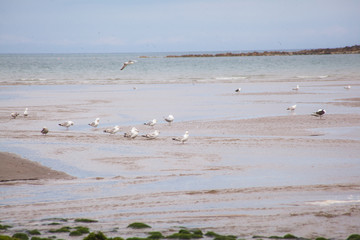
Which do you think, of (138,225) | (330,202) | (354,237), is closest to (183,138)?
(330,202)

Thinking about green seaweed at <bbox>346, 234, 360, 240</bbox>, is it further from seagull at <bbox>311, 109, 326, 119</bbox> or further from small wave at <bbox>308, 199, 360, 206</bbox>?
seagull at <bbox>311, 109, 326, 119</bbox>

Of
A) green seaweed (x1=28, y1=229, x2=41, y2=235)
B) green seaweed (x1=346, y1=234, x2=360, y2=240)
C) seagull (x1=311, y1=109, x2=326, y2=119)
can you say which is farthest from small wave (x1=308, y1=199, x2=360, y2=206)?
seagull (x1=311, y1=109, x2=326, y2=119)

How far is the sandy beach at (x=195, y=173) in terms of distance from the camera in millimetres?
9000

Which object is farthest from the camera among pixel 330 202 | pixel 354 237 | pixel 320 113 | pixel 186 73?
pixel 186 73

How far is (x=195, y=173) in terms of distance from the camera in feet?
41.7

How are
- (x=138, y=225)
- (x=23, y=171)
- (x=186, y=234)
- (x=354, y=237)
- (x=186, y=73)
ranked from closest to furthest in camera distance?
(x=354, y=237), (x=186, y=234), (x=138, y=225), (x=23, y=171), (x=186, y=73)

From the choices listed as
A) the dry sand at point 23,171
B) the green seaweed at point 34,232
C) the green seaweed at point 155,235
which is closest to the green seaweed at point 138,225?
the green seaweed at point 155,235

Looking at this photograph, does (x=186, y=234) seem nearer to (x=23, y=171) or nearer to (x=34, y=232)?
(x=34, y=232)

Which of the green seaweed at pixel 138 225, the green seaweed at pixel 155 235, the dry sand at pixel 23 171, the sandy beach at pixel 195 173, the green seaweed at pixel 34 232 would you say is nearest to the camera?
the green seaweed at pixel 155 235

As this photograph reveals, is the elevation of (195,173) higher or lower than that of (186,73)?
lower

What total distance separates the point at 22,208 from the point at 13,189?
63.9 inches

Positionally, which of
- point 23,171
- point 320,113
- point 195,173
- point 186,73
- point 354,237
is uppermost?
point 186,73

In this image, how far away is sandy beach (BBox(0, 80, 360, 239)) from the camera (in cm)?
900

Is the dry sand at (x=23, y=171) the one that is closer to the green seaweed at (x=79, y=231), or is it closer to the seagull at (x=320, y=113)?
the green seaweed at (x=79, y=231)
